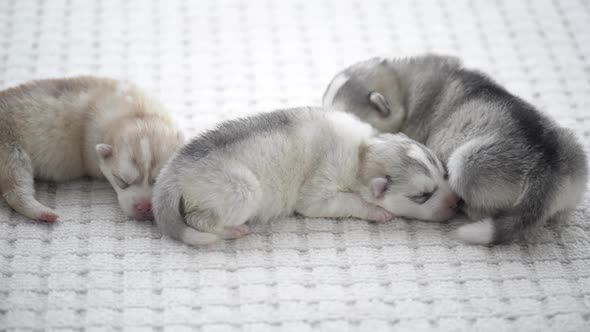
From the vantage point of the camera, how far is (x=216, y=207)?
2559mm

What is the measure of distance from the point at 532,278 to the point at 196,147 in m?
1.30

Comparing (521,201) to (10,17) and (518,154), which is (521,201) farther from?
(10,17)

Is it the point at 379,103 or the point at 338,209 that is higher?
the point at 379,103

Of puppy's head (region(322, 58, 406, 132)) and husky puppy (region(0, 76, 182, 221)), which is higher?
puppy's head (region(322, 58, 406, 132))

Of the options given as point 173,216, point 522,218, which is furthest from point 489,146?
point 173,216

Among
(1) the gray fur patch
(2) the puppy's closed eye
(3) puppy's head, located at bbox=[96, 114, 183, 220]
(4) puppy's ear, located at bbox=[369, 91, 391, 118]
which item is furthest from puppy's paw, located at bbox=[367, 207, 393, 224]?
(2) the puppy's closed eye

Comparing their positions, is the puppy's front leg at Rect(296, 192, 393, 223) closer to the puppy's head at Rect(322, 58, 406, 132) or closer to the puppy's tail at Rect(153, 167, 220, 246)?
the puppy's tail at Rect(153, 167, 220, 246)

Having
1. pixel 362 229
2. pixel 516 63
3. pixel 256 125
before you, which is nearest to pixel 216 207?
pixel 256 125

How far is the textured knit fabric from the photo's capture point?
2309 mm

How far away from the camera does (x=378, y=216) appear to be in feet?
8.96

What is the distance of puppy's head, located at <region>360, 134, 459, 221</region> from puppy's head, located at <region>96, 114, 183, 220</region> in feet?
2.68

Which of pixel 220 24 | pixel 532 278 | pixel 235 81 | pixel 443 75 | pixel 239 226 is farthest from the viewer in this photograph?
pixel 220 24

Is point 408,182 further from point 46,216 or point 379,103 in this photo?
point 46,216

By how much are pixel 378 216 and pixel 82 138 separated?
1285mm
